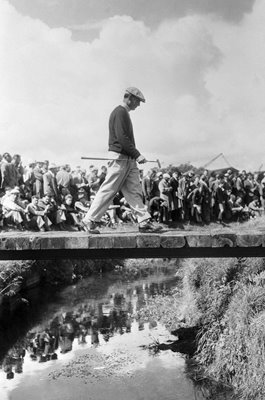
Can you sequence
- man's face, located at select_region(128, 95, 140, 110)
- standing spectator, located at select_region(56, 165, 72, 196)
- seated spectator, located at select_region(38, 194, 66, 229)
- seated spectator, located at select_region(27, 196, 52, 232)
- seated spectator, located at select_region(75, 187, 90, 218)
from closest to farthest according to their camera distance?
man's face, located at select_region(128, 95, 140, 110) → seated spectator, located at select_region(27, 196, 52, 232) → seated spectator, located at select_region(38, 194, 66, 229) → seated spectator, located at select_region(75, 187, 90, 218) → standing spectator, located at select_region(56, 165, 72, 196)

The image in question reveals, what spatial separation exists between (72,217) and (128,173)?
11.3 m

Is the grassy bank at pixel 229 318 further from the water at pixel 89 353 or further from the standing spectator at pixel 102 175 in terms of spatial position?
the standing spectator at pixel 102 175

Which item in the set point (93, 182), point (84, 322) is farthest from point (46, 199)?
point (84, 322)

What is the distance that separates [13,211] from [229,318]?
8003 millimetres

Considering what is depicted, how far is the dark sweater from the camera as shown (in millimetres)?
7723

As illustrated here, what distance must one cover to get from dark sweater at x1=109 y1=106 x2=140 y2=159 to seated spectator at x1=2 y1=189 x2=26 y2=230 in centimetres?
1030

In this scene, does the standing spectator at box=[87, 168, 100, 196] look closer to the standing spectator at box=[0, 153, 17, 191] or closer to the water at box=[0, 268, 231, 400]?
the standing spectator at box=[0, 153, 17, 191]

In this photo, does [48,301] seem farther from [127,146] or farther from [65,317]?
[127,146]

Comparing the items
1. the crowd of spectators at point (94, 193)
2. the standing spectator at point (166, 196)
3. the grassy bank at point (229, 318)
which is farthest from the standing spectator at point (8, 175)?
the grassy bank at point (229, 318)

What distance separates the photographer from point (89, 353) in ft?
49.5

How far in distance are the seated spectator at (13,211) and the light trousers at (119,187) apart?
10140mm

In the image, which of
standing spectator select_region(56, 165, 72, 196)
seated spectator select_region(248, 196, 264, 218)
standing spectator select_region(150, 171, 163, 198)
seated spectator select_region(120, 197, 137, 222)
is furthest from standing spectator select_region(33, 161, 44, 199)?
seated spectator select_region(248, 196, 264, 218)

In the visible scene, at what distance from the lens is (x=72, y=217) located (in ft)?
62.6

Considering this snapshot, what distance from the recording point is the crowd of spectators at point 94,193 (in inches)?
712
